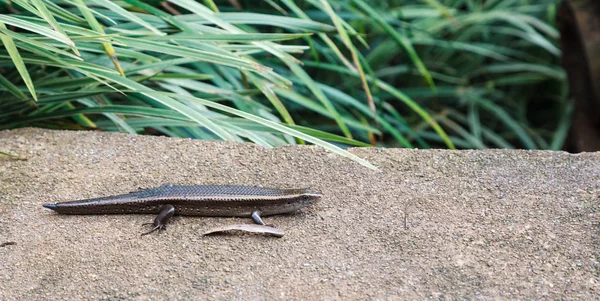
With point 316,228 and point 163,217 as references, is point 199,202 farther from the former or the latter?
point 316,228

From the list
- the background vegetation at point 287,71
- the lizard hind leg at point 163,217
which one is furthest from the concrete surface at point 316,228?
the background vegetation at point 287,71

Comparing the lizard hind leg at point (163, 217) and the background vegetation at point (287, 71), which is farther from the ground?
the background vegetation at point (287, 71)

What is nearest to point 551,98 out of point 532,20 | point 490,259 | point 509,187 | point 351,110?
point 532,20

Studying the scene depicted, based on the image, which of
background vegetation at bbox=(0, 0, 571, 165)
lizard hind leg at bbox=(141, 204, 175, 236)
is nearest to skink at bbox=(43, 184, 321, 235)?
lizard hind leg at bbox=(141, 204, 175, 236)

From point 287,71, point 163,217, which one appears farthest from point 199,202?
point 287,71

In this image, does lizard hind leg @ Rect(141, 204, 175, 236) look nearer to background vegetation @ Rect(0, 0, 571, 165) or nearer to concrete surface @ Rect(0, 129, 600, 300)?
concrete surface @ Rect(0, 129, 600, 300)

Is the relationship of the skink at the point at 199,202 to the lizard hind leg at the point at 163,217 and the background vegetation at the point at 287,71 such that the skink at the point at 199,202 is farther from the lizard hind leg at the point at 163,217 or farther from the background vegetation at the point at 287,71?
the background vegetation at the point at 287,71
